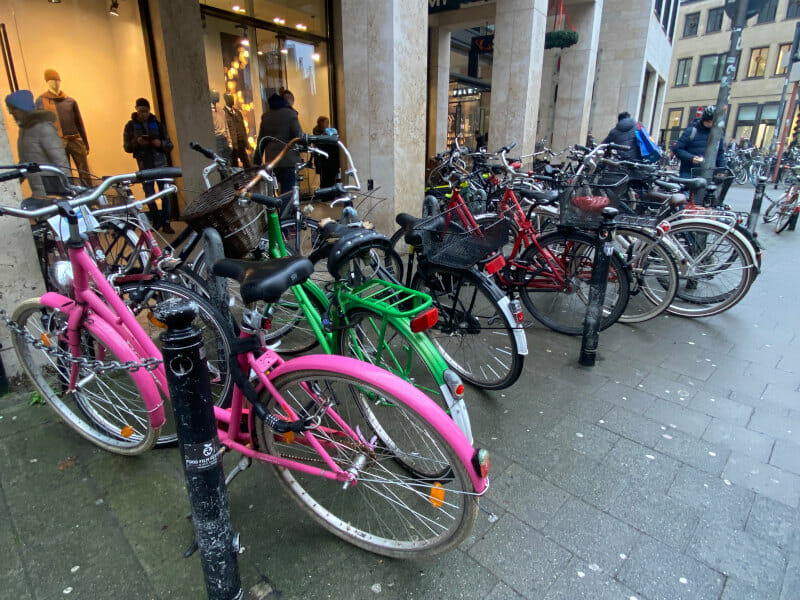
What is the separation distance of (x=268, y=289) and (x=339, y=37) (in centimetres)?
913

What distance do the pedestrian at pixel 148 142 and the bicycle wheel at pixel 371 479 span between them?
592 cm

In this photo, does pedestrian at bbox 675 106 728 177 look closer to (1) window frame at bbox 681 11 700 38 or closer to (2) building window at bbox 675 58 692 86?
(2) building window at bbox 675 58 692 86


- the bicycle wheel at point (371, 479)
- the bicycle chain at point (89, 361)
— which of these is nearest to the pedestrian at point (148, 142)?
the bicycle chain at point (89, 361)

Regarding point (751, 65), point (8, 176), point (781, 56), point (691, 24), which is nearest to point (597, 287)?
point (8, 176)

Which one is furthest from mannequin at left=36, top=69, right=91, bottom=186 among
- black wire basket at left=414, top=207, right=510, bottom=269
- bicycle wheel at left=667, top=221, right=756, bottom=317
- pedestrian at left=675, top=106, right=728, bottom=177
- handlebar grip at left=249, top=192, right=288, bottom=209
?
pedestrian at left=675, top=106, right=728, bottom=177

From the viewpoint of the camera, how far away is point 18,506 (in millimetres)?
2150

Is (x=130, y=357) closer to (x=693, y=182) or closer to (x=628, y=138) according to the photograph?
(x=693, y=182)

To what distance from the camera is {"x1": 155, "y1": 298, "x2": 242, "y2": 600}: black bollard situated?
4.20 ft

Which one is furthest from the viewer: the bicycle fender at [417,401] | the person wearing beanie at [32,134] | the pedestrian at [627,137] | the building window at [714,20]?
the building window at [714,20]

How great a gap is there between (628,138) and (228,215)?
266 inches

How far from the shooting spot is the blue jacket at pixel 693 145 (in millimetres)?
7078

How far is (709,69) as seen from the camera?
40.7 meters

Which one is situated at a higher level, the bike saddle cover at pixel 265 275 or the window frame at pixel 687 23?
the window frame at pixel 687 23

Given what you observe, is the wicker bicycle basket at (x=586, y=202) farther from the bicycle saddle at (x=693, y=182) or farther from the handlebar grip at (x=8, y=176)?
the handlebar grip at (x=8, y=176)
